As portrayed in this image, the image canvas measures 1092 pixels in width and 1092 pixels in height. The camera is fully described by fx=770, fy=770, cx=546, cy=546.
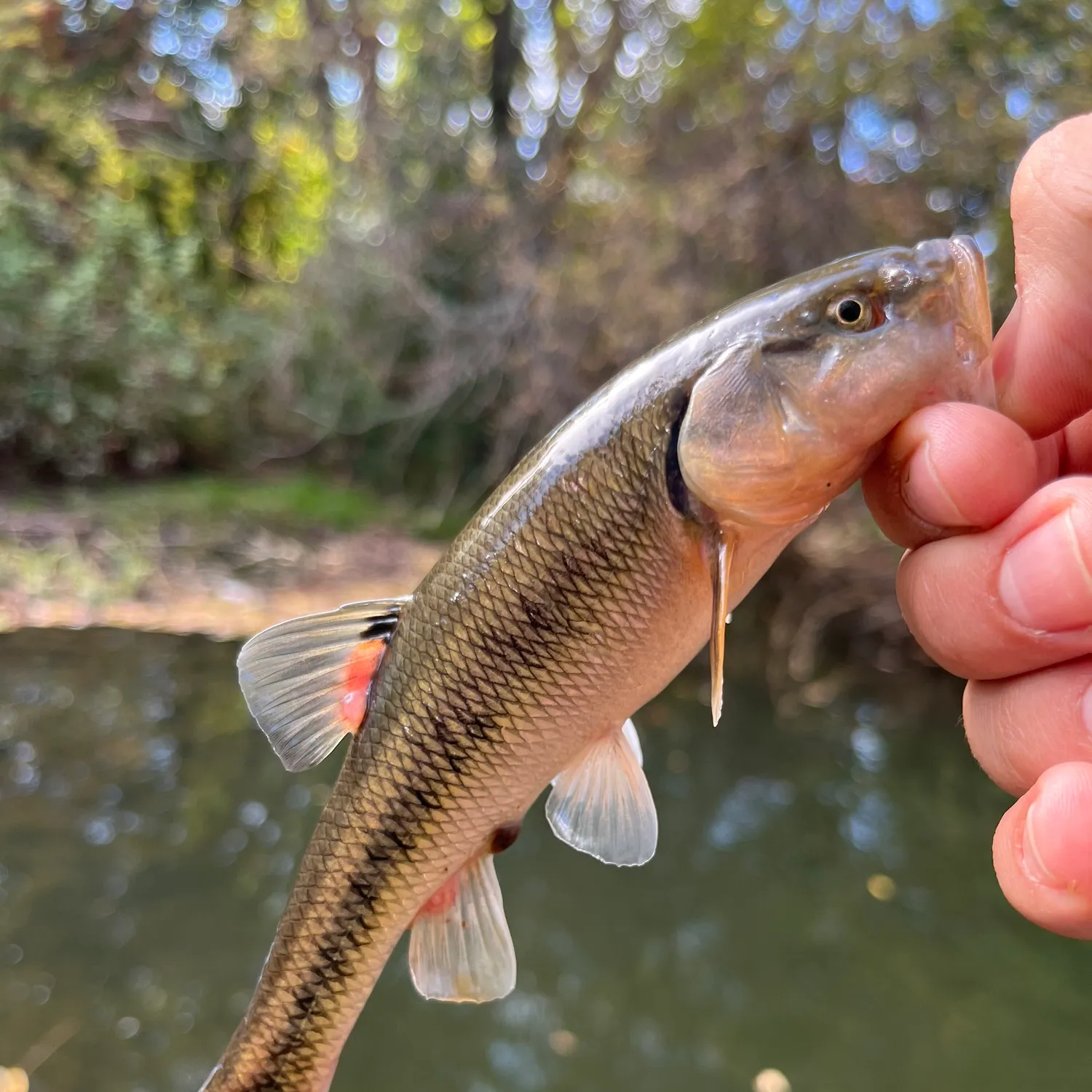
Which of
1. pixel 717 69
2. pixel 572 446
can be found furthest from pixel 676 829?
pixel 717 69

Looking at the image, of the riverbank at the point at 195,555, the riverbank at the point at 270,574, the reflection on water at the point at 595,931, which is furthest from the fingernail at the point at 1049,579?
the riverbank at the point at 195,555

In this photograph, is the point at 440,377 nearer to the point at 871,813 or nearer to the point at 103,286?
the point at 103,286

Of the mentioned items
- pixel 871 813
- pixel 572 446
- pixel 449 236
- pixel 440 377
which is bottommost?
pixel 871 813

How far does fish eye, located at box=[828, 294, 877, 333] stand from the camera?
1268mm

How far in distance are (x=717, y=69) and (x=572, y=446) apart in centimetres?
637

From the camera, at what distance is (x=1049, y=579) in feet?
4.03

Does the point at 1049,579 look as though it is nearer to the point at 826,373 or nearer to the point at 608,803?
the point at 826,373

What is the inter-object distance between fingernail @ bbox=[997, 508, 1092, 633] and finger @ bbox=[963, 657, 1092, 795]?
5.2 inches

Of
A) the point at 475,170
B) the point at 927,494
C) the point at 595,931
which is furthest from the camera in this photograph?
the point at 475,170

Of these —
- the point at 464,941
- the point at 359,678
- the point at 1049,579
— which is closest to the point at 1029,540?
the point at 1049,579

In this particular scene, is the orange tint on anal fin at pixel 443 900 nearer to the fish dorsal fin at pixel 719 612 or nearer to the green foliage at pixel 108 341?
the fish dorsal fin at pixel 719 612

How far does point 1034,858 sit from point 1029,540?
49 cm

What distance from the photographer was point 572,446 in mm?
1415

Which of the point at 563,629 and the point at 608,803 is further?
the point at 608,803
